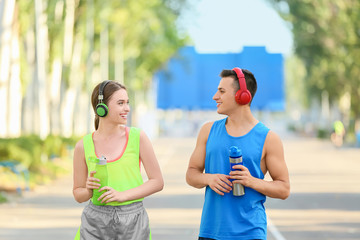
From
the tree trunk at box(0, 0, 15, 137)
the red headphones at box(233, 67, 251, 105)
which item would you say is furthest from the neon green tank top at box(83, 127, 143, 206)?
the tree trunk at box(0, 0, 15, 137)

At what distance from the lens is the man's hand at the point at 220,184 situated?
515cm

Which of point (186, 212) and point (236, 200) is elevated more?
point (236, 200)

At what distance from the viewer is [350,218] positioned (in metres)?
15.1

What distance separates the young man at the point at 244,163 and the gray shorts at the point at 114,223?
366 millimetres

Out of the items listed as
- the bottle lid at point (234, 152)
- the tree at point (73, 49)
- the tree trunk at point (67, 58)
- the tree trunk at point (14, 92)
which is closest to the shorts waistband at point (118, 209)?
the bottle lid at point (234, 152)

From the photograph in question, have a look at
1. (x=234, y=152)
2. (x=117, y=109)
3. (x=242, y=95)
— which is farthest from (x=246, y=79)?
(x=117, y=109)

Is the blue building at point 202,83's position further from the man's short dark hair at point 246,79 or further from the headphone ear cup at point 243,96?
the headphone ear cup at point 243,96

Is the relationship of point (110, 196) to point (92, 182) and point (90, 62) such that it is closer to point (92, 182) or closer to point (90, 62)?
point (92, 182)

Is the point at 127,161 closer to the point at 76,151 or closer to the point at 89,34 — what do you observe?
the point at 76,151

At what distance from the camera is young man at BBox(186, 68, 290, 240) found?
5.24 meters

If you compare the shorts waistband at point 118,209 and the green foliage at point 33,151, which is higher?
the shorts waistband at point 118,209

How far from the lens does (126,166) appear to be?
526cm

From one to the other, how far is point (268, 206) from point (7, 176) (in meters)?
6.38

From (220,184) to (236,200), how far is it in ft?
0.58
